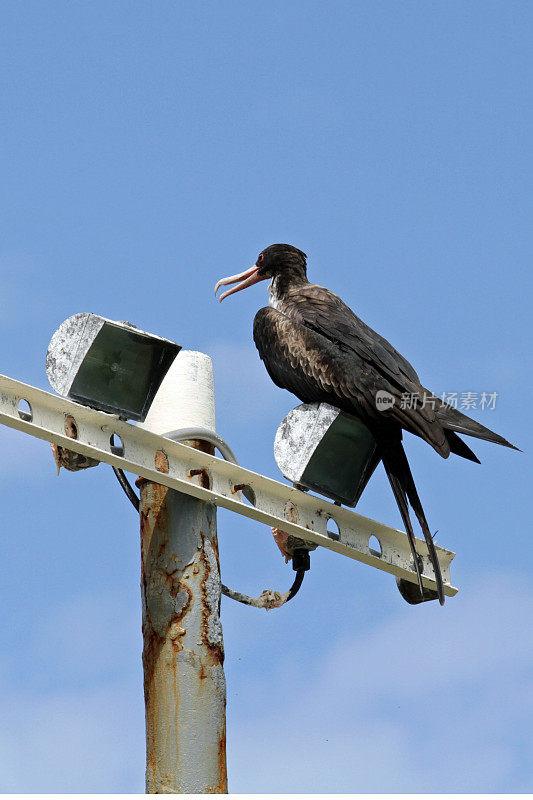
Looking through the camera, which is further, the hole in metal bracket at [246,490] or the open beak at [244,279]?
the open beak at [244,279]

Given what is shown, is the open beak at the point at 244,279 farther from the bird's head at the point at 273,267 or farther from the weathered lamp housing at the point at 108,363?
the weathered lamp housing at the point at 108,363

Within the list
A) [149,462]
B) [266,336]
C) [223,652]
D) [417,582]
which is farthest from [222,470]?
[266,336]

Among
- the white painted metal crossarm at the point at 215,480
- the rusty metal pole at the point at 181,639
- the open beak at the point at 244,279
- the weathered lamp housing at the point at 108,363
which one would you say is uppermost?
the open beak at the point at 244,279

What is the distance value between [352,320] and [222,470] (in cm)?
183

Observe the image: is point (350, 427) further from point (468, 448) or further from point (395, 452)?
point (468, 448)

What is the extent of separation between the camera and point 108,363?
180 inches

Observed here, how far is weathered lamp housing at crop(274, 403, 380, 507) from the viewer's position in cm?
507

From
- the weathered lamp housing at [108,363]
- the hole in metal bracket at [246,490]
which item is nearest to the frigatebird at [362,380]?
the hole in metal bracket at [246,490]

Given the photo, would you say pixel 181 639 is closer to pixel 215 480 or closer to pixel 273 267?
pixel 215 480

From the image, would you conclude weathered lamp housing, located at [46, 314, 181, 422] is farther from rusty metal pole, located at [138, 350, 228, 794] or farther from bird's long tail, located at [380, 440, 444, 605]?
bird's long tail, located at [380, 440, 444, 605]

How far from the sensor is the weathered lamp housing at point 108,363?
14.7ft

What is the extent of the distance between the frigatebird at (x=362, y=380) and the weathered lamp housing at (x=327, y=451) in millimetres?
141

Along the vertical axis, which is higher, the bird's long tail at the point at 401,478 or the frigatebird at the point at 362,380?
the frigatebird at the point at 362,380

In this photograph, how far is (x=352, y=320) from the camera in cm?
629
